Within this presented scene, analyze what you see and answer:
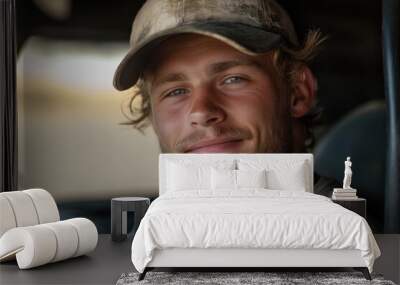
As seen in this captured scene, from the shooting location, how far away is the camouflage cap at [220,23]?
259 inches

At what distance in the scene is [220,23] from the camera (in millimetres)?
6594

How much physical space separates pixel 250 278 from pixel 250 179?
1.64 meters

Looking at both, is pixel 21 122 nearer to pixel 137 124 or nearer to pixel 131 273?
pixel 137 124

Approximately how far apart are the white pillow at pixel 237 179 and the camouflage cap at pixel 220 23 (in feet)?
4.70

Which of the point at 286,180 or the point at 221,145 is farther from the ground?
the point at 221,145

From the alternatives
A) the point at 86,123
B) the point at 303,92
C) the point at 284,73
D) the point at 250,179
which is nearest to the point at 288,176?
the point at 250,179

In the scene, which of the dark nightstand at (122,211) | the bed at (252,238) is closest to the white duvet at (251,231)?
the bed at (252,238)

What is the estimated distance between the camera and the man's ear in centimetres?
670

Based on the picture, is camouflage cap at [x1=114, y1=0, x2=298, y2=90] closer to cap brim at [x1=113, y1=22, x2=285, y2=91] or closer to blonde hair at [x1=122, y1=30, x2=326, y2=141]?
cap brim at [x1=113, y1=22, x2=285, y2=91]

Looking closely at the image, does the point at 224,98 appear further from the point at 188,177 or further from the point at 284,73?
the point at 188,177

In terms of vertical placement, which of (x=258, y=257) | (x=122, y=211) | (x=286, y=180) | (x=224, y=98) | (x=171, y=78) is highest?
(x=171, y=78)

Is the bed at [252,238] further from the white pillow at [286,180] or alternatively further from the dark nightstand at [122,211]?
the dark nightstand at [122,211]

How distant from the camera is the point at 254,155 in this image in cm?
652

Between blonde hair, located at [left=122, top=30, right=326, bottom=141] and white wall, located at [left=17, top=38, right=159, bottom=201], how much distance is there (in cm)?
12
